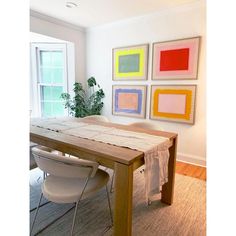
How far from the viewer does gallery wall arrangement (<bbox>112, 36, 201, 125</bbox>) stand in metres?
2.90

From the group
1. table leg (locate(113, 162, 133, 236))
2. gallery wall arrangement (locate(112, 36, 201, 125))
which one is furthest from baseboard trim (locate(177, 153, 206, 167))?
table leg (locate(113, 162, 133, 236))

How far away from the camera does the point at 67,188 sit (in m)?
1.49

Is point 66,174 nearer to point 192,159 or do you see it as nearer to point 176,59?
point 192,159

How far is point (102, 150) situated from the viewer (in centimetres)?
139

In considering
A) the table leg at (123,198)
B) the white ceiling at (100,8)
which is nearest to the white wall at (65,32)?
the white ceiling at (100,8)

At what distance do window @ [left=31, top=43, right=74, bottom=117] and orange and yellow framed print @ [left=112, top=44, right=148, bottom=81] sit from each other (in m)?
1.11

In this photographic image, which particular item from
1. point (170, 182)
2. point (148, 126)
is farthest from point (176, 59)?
point (170, 182)

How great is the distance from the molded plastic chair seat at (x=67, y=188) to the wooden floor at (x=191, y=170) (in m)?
1.56

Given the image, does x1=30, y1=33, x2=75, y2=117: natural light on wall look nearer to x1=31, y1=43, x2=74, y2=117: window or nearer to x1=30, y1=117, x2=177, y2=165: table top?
x1=31, y1=43, x2=74, y2=117: window
